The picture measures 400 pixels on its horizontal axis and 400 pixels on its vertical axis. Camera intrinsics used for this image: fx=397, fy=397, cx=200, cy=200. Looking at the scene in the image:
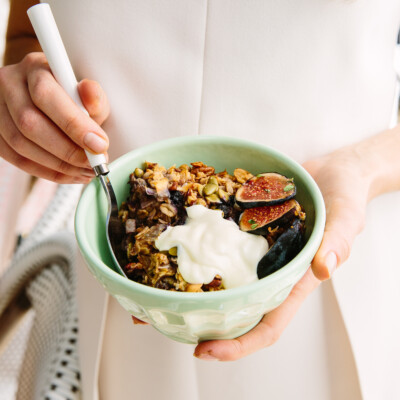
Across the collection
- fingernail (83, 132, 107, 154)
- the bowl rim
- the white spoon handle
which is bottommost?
the bowl rim

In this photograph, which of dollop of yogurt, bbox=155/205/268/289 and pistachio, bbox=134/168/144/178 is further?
pistachio, bbox=134/168/144/178

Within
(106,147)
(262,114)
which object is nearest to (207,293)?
(106,147)

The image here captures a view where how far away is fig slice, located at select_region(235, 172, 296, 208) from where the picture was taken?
0.73 metres

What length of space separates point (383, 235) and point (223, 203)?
25.0 inches

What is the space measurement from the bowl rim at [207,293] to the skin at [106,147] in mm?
56

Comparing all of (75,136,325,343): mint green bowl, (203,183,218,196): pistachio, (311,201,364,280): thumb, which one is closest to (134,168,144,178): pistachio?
(75,136,325,343): mint green bowl

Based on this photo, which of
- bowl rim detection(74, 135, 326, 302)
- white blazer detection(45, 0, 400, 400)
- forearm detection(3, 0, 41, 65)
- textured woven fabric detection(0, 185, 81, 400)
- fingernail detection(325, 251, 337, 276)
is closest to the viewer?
bowl rim detection(74, 135, 326, 302)

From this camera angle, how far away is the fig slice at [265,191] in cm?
73

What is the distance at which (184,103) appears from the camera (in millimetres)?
1025

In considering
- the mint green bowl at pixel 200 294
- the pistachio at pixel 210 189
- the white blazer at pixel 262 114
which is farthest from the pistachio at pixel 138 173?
the white blazer at pixel 262 114

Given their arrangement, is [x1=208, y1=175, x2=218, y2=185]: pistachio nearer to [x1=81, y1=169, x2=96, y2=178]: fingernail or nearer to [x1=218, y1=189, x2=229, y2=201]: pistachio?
[x1=218, y1=189, x2=229, y2=201]: pistachio

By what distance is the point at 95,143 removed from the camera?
30.0 inches

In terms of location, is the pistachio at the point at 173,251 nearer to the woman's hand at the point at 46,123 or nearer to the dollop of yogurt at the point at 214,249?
the dollop of yogurt at the point at 214,249

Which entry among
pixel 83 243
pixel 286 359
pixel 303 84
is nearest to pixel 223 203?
pixel 83 243
